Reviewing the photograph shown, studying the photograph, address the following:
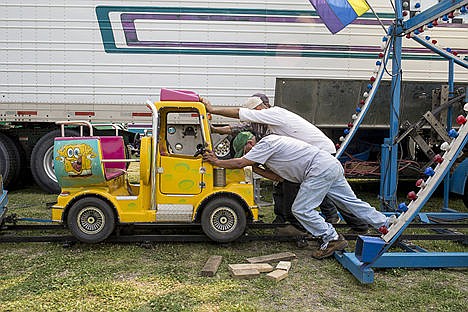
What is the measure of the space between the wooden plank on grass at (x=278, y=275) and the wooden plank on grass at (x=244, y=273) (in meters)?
0.12

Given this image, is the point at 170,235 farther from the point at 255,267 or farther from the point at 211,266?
the point at 255,267

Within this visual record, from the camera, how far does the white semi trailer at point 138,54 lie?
764cm

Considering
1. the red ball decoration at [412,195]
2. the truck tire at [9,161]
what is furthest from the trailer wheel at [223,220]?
the truck tire at [9,161]

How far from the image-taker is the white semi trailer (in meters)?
7.64

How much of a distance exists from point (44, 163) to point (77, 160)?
3.92m

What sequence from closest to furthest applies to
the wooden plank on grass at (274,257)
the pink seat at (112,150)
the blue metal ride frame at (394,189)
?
the blue metal ride frame at (394,189) < the wooden plank on grass at (274,257) < the pink seat at (112,150)

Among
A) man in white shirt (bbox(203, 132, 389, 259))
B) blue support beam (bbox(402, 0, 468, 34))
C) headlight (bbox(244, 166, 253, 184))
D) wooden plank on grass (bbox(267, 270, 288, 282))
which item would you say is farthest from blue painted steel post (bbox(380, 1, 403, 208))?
wooden plank on grass (bbox(267, 270, 288, 282))

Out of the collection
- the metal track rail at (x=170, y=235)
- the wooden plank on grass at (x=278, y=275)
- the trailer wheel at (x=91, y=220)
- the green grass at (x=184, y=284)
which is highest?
the trailer wheel at (x=91, y=220)

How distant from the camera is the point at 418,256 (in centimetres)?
406

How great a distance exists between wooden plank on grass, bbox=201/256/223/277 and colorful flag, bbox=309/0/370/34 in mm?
3766

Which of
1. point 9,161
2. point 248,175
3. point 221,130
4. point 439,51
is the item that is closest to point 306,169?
point 248,175

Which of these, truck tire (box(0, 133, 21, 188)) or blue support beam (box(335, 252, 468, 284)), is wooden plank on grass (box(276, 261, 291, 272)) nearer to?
blue support beam (box(335, 252, 468, 284))

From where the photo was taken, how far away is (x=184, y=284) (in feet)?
12.2

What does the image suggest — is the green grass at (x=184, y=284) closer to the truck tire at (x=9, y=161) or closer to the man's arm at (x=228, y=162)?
the man's arm at (x=228, y=162)
